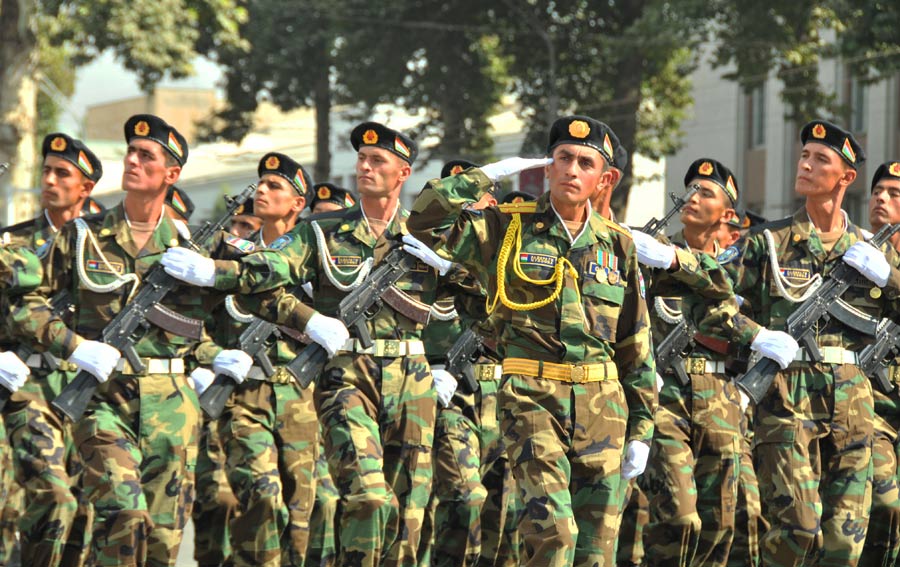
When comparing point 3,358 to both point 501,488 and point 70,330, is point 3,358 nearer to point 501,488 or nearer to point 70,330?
point 70,330

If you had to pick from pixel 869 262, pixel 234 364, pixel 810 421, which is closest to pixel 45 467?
pixel 234 364

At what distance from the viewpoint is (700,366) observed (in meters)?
9.75

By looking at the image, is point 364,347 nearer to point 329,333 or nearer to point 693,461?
point 329,333

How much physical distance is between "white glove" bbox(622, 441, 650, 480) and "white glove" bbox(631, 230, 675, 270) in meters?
1.07

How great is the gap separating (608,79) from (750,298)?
64.1 feet

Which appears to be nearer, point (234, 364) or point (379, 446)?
point (379, 446)

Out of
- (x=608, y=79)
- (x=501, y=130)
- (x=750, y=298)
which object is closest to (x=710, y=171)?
(x=750, y=298)

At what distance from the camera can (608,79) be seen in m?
28.4

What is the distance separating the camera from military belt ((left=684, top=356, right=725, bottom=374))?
9734 mm

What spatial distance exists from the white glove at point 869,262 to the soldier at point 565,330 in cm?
191

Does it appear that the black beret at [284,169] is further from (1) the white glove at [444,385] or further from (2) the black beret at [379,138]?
(2) the black beret at [379,138]

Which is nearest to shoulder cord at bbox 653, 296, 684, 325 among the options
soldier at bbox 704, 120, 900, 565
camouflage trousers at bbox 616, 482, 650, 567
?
soldier at bbox 704, 120, 900, 565

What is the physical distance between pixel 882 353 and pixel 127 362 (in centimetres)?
405

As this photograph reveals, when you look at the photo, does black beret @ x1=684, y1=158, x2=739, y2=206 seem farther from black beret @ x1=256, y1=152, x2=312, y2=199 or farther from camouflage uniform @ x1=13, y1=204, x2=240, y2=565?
camouflage uniform @ x1=13, y1=204, x2=240, y2=565
